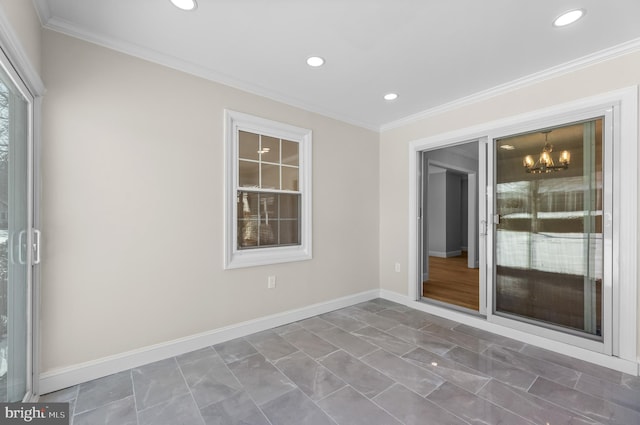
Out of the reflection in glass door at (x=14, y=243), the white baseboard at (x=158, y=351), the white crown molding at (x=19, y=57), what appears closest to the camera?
the white crown molding at (x=19, y=57)

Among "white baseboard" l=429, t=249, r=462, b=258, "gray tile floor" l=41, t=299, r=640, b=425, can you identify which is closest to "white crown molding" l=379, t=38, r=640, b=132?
"gray tile floor" l=41, t=299, r=640, b=425

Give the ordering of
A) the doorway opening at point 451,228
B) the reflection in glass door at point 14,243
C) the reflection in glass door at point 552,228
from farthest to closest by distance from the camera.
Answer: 1. the doorway opening at point 451,228
2. the reflection in glass door at point 552,228
3. the reflection in glass door at point 14,243

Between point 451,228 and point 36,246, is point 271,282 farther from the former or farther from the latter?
point 451,228

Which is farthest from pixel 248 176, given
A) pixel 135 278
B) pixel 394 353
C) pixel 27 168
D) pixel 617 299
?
pixel 617 299

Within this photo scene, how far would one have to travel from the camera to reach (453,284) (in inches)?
192

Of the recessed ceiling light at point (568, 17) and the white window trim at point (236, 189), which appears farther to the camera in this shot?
the white window trim at point (236, 189)

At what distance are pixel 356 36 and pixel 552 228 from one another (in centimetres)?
256

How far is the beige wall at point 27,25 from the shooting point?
1.44m

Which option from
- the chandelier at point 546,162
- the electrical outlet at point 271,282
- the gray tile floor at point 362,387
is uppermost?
the chandelier at point 546,162

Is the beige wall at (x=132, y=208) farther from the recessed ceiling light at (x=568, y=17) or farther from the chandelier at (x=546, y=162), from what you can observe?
the chandelier at (x=546, y=162)

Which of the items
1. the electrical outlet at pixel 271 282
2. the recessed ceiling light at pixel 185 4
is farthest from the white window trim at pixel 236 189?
the recessed ceiling light at pixel 185 4

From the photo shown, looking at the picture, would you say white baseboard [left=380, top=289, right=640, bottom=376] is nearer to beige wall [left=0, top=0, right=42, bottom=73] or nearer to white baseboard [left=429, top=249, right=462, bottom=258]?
beige wall [left=0, top=0, right=42, bottom=73]

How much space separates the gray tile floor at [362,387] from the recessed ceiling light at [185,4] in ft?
8.79

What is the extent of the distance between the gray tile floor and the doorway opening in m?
1.19
